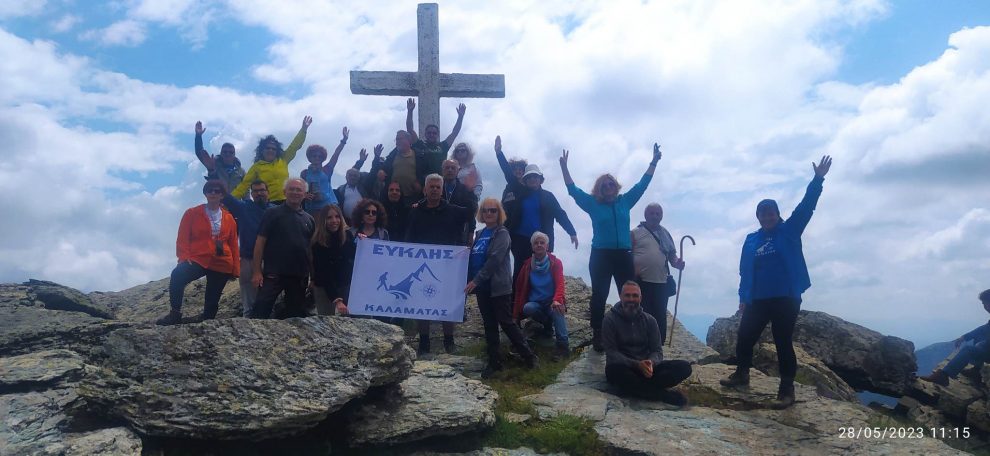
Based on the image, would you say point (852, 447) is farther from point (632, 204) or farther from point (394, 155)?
point (394, 155)

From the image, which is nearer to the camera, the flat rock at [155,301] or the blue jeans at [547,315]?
the blue jeans at [547,315]

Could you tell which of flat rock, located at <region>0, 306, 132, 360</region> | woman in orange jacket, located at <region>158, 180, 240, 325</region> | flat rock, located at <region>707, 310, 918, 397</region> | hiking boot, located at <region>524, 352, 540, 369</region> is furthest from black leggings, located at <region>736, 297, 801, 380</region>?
flat rock, located at <region>0, 306, 132, 360</region>

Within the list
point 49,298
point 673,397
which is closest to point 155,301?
point 49,298

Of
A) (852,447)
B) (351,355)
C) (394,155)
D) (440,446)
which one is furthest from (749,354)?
(394,155)

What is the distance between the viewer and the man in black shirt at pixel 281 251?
8.74m

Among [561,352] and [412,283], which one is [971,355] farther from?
[412,283]

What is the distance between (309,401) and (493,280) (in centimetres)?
328

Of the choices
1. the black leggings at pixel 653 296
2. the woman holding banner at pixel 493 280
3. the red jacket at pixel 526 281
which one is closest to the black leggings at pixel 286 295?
the woman holding banner at pixel 493 280

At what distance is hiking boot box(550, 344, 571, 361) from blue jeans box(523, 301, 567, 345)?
69 millimetres

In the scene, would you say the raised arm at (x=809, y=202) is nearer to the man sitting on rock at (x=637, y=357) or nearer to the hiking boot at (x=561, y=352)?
the man sitting on rock at (x=637, y=357)

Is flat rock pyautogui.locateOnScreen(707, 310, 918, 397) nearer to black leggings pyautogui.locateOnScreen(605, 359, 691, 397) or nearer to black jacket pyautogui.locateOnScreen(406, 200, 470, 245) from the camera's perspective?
black leggings pyautogui.locateOnScreen(605, 359, 691, 397)

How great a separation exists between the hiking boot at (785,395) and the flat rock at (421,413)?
3.80m

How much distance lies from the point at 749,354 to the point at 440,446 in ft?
15.5

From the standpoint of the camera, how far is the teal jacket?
9.55 meters
